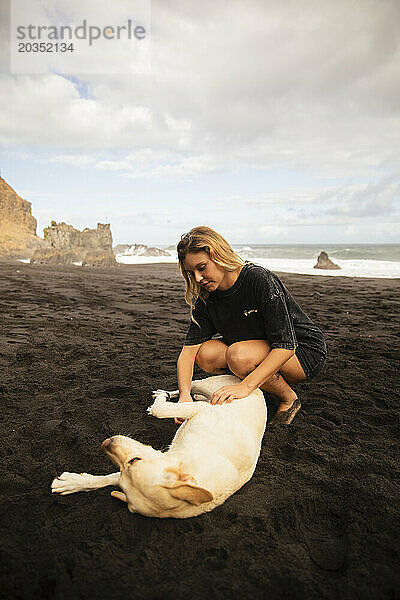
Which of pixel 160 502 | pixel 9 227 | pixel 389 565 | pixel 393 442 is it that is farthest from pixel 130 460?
pixel 9 227

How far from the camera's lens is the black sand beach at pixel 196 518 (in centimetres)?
160

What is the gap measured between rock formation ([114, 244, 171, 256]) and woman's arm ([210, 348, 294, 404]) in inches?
1325

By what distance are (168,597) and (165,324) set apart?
197 inches

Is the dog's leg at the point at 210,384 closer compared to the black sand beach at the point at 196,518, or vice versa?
the black sand beach at the point at 196,518

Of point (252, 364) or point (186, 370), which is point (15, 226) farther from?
point (252, 364)

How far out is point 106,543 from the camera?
176cm

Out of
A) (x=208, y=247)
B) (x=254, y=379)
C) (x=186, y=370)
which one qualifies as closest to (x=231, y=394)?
(x=254, y=379)

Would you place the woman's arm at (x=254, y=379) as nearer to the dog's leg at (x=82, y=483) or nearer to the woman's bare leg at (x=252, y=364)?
the woman's bare leg at (x=252, y=364)

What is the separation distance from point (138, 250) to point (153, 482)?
121 ft

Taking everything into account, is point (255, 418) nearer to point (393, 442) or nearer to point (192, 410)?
point (192, 410)

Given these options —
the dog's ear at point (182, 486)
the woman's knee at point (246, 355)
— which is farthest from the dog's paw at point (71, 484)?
the woman's knee at point (246, 355)

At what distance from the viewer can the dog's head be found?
5.46 feet

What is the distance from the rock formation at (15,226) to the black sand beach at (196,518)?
29438mm

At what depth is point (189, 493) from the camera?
5.50ft
